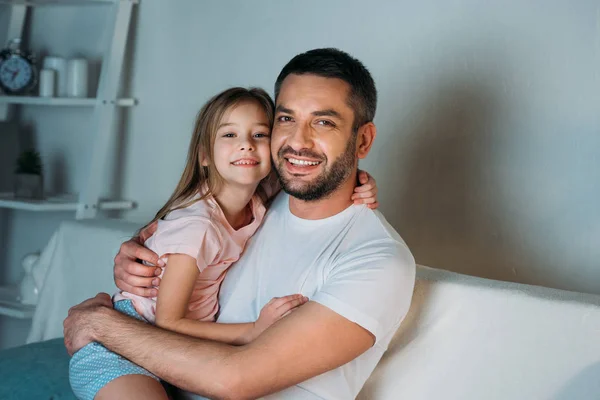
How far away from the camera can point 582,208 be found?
2.06 m

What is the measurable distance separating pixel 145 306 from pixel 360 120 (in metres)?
0.62

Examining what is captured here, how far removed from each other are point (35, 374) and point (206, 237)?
61 cm

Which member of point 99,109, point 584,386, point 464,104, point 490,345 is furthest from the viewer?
point 99,109

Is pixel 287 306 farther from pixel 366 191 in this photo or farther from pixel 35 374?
pixel 35 374

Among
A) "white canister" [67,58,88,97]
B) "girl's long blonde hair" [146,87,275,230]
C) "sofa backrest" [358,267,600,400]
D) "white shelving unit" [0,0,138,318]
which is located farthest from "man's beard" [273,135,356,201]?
"white canister" [67,58,88,97]

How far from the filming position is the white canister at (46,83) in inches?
123

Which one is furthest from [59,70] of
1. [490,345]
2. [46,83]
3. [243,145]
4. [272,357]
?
[490,345]

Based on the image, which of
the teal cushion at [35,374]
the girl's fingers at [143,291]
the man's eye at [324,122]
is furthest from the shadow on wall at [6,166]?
the man's eye at [324,122]

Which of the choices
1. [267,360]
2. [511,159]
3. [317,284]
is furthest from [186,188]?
[511,159]

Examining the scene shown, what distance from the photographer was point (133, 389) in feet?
5.28

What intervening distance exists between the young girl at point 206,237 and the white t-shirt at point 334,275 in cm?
5

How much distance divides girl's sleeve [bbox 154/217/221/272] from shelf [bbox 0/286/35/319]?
1.49 metres

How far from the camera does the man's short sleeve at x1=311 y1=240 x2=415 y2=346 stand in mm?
1540

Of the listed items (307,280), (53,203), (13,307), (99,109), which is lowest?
(13,307)
